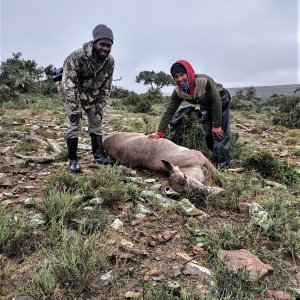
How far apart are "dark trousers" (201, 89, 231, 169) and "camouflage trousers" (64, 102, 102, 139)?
1.76 metres

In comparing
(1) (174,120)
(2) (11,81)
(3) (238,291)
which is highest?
(2) (11,81)

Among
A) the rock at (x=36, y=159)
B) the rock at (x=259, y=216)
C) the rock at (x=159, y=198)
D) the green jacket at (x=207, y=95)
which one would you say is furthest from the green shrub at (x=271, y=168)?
the rock at (x=36, y=159)

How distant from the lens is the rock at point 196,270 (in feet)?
9.78

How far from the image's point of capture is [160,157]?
598cm

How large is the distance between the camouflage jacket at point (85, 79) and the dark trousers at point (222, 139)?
171cm

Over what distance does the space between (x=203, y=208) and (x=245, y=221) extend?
0.51m

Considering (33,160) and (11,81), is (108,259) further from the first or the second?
(11,81)

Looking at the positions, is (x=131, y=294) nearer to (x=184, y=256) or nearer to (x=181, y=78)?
(x=184, y=256)

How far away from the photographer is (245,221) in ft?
13.0

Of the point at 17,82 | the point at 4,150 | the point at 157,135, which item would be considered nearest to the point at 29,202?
the point at 4,150

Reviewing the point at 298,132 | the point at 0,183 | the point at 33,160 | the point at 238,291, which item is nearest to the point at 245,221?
the point at 238,291

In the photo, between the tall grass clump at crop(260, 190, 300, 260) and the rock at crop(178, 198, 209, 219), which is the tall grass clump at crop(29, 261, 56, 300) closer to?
the rock at crop(178, 198, 209, 219)

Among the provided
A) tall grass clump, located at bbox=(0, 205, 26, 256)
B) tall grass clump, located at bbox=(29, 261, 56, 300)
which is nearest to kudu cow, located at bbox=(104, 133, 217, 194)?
tall grass clump, located at bbox=(0, 205, 26, 256)

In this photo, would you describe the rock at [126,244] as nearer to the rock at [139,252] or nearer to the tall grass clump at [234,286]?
the rock at [139,252]
